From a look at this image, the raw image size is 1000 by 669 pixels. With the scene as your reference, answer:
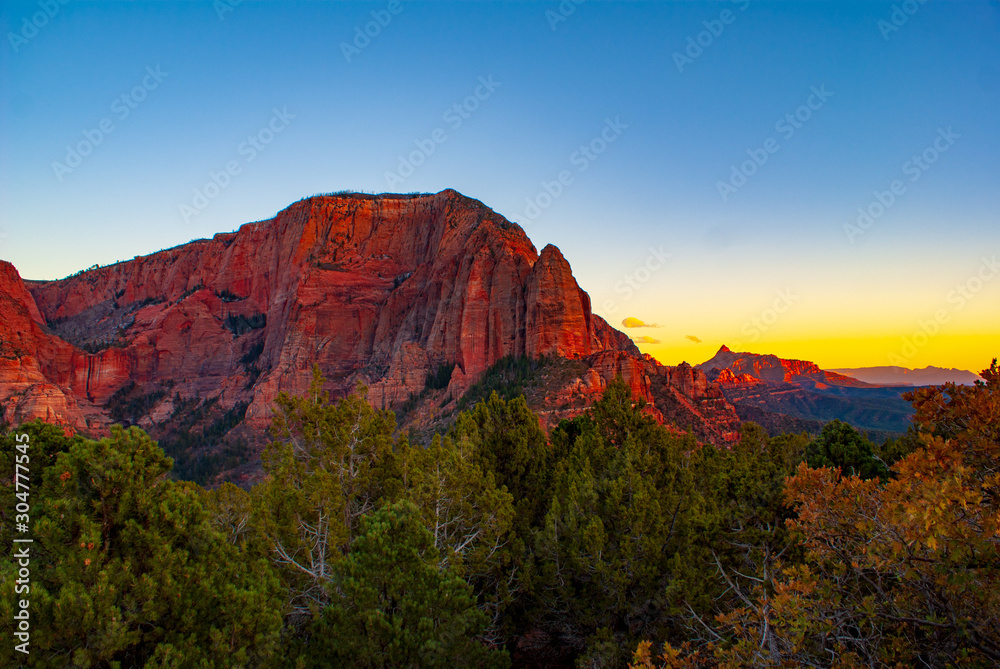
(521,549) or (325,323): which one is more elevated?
(325,323)

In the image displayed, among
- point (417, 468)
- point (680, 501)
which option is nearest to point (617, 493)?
point (680, 501)

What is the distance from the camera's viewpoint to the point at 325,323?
116 metres

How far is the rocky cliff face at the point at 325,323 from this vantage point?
82.1 metres

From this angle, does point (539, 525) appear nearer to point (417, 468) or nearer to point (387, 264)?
point (417, 468)

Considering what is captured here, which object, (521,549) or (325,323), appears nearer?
(521,549)

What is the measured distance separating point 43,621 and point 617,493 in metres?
13.4

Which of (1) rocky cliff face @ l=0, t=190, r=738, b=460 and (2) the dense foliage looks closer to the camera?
(2) the dense foliage

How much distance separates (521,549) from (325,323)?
10697 cm

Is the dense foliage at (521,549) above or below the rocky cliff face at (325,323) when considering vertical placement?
below

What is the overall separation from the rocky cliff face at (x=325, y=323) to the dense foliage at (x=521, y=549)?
49.0 meters

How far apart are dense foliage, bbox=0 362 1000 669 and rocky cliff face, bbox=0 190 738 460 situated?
161 ft

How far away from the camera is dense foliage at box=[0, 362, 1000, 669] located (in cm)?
572

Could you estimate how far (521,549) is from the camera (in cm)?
1700

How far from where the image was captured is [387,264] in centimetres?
12875
